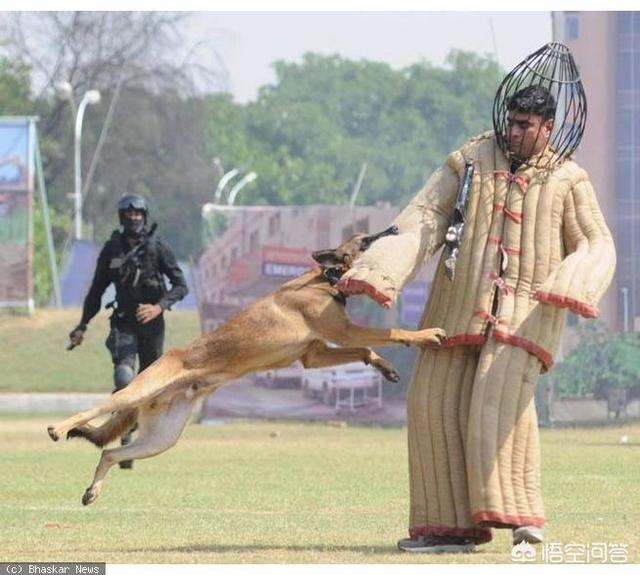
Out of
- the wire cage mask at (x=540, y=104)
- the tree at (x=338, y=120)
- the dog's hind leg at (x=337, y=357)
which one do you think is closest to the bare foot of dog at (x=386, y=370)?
the dog's hind leg at (x=337, y=357)

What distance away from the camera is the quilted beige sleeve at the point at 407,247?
9.29 m

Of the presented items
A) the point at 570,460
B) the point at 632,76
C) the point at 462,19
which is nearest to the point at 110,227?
the point at 462,19

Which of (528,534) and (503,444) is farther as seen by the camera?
(503,444)

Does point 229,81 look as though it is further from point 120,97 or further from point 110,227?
point 110,227

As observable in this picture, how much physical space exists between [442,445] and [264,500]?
380cm

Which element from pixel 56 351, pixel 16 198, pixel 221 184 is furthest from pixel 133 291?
pixel 221 184

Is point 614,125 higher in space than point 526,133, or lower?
higher

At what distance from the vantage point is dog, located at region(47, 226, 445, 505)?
10.0m

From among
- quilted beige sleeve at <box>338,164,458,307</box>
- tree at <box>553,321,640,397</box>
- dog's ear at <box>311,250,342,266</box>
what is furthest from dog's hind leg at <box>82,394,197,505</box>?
tree at <box>553,321,640,397</box>

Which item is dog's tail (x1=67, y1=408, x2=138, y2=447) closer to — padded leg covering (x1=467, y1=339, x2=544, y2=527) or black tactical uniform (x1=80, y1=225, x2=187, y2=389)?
padded leg covering (x1=467, y1=339, x2=544, y2=527)

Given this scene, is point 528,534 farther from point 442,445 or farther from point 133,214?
point 133,214

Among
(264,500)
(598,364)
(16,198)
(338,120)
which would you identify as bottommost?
(264,500)

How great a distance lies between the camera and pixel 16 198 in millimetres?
31969
